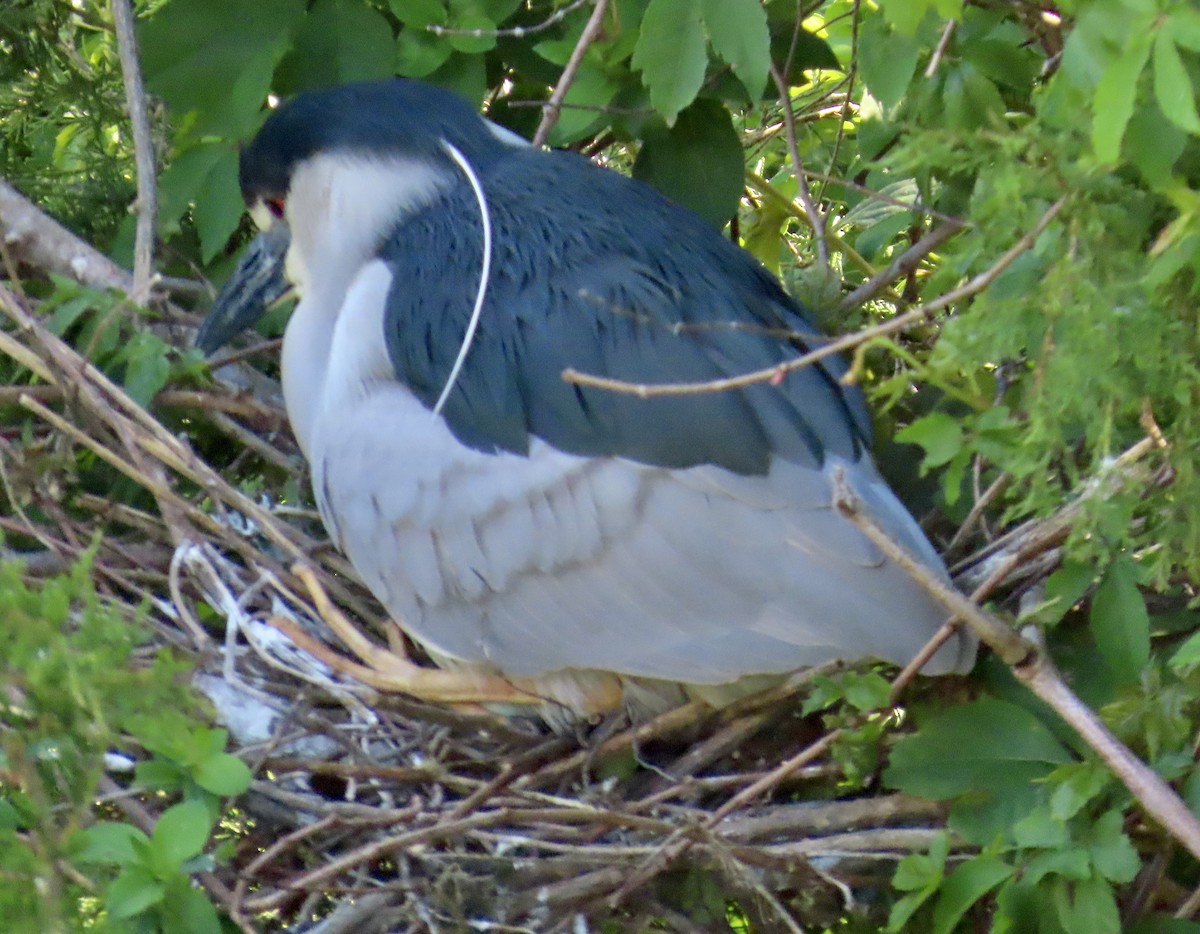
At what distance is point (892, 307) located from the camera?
1.66 meters

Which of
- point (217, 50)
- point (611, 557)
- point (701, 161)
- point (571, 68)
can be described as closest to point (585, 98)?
point (571, 68)

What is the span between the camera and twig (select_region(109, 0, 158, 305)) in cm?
154

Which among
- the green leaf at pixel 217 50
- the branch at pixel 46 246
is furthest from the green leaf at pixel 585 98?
the branch at pixel 46 246

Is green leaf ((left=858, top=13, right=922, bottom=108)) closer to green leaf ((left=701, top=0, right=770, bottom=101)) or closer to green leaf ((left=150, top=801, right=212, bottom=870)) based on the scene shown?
green leaf ((left=701, top=0, right=770, bottom=101))

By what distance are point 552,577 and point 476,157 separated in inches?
19.9

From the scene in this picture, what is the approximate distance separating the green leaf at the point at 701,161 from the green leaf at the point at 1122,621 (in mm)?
737

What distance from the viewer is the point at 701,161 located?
159 cm

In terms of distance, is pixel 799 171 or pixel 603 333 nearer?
pixel 603 333

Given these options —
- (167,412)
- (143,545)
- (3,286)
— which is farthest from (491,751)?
(3,286)

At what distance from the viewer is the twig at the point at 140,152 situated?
1.54 meters

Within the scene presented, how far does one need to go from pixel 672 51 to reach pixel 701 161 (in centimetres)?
33

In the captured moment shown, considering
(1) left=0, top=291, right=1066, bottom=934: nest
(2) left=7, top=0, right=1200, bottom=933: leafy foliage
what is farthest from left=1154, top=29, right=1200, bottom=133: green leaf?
(1) left=0, top=291, right=1066, bottom=934: nest

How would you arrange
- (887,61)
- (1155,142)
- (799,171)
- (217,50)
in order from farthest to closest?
(217,50) < (799,171) < (887,61) < (1155,142)

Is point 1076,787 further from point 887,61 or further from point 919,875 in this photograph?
point 887,61
